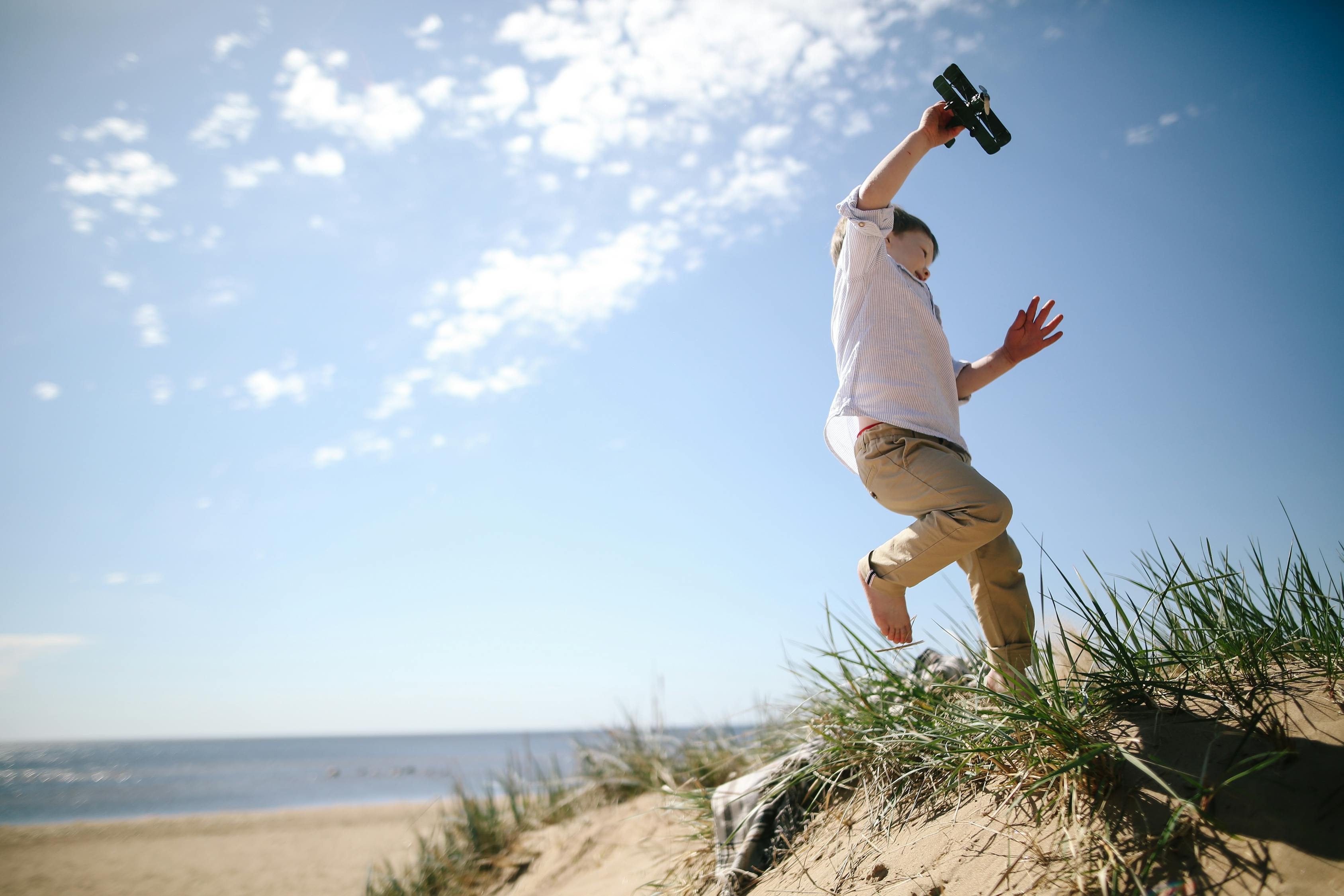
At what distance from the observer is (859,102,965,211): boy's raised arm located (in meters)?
2.07

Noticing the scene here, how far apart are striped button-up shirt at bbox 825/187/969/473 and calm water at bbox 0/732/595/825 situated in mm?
4148

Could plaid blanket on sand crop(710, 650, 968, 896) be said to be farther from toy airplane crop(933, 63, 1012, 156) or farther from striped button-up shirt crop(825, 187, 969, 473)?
toy airplane crop(933, 63, 1012, 156)

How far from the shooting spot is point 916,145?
2064mm

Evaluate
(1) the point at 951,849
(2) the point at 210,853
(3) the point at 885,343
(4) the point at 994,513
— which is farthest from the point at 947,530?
(2) the point at 210,853

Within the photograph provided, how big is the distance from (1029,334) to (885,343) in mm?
745

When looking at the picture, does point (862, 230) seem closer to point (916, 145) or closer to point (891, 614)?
point (916, 145)

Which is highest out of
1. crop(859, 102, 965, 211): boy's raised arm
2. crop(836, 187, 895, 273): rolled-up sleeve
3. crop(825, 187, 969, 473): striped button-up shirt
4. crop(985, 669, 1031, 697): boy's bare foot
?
crop(859, 102, 965, 211): boy's raised arm

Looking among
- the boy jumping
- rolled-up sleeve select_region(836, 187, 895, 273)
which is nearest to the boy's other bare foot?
the boy jumping

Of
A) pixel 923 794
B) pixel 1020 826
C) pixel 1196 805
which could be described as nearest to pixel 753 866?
pixel 923 794

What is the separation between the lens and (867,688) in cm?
238

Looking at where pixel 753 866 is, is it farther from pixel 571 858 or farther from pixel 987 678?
pixel 571 858

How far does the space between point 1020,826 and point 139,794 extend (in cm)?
2349

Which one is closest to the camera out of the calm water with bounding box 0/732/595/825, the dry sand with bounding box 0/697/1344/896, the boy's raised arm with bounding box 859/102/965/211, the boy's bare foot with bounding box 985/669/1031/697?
the dry sand with bounding box 0/697/1344/896

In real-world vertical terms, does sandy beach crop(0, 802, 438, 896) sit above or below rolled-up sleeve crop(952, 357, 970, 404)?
below
